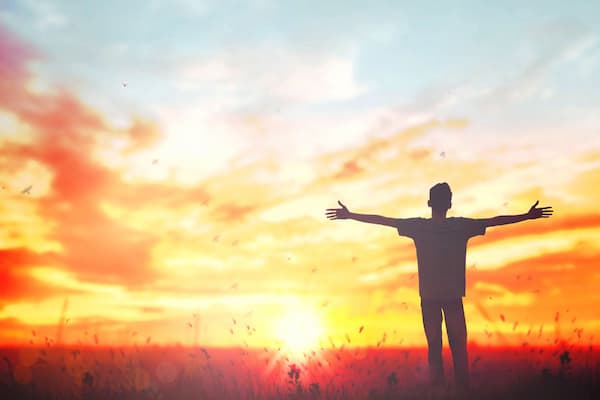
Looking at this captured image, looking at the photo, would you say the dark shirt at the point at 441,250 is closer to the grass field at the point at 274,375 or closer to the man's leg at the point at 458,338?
the man's leg at the point at 458,338

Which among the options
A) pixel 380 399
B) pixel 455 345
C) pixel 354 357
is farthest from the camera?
pixel 354 357

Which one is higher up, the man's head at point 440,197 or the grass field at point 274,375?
the man's head at point 440,197

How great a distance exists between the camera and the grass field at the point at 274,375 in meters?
9.68

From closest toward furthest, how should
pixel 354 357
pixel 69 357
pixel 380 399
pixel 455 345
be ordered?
pixel 380 399 < pixel 455 345 < pixel 69 357 < pixel 354 357

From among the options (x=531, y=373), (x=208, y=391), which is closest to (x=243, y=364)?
(x=208, y=391)

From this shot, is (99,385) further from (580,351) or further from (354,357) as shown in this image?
(580,351)

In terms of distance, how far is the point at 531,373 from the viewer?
35.2 ft

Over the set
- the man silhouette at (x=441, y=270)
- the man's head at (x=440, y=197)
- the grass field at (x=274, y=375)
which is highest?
the man's head at (x=440, y=197)

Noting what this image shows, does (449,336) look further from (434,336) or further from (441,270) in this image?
(441,270)

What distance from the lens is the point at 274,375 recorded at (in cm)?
1059

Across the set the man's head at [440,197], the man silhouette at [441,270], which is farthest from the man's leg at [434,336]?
the man's head at [440,197]

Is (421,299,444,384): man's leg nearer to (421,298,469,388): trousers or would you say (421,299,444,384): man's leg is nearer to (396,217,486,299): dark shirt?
(421,298,469,388): trousers

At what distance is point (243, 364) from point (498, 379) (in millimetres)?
4154

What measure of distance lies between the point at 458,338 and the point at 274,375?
2918 mm
